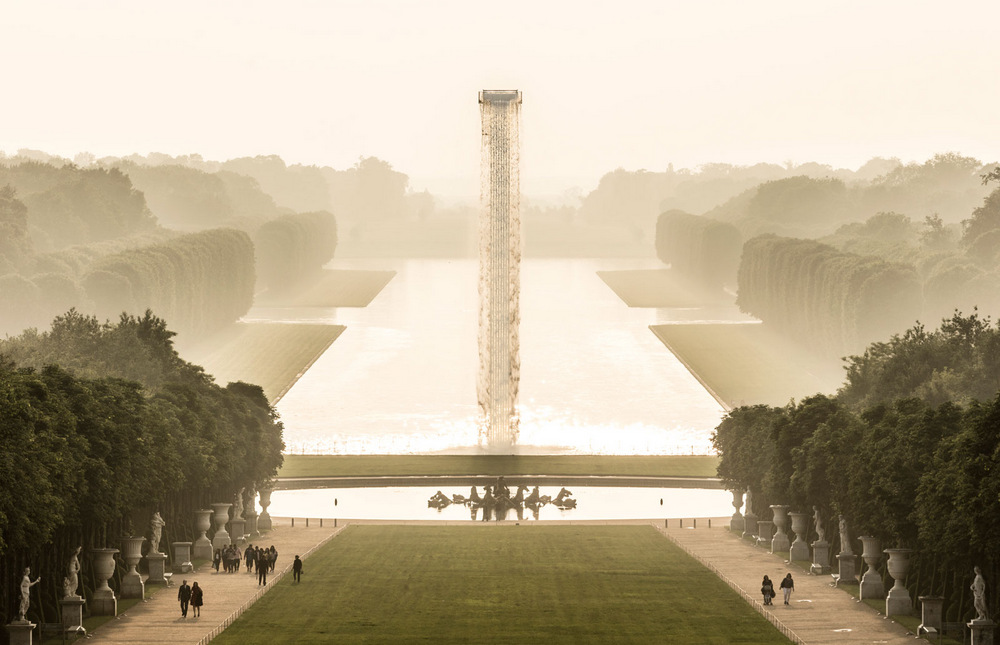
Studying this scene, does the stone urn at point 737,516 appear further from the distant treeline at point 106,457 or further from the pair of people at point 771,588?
the pair of people at point 771,588

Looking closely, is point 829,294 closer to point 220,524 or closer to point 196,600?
point 220,524

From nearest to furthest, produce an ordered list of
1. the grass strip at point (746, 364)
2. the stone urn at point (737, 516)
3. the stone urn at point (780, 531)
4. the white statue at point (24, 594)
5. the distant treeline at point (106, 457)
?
1. the white statue at point (24, 594)
2. the distant treeline at point (106, 457)
3. the stone urn at point (780, 531)
4. the stone urn at point (737, 516)
5. the grass strip at point (746, 364)

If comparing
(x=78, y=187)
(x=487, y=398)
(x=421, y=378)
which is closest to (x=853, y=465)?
(x=487, y=398)

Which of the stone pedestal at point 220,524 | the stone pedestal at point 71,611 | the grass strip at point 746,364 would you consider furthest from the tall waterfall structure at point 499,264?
the stone pedestal at point 71,611

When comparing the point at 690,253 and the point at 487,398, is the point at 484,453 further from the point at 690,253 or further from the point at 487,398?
the point at 690,253

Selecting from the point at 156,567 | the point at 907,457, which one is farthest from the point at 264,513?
the point at 907,457

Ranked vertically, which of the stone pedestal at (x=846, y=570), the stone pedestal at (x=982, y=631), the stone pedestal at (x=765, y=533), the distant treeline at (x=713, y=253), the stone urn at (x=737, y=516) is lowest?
the stone pedestal at (x=982, y=631)

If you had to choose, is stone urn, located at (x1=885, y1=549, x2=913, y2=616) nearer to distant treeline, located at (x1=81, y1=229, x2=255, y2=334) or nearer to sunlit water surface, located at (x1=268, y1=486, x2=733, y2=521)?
sunlit water surface, located at (x1=268, y1=486, x2=733, y2=521)
